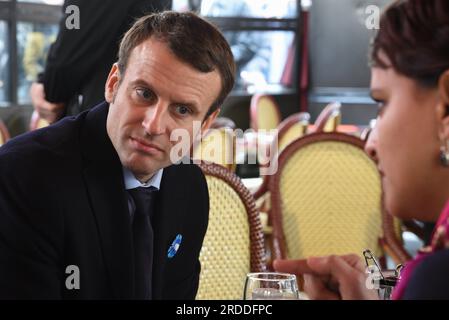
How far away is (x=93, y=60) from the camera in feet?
6.13

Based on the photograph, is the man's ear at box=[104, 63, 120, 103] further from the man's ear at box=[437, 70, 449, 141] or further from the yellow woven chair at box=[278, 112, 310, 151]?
the yellow woven chair at box=[278, 112, 310, 151]

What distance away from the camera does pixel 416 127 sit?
3.11ft

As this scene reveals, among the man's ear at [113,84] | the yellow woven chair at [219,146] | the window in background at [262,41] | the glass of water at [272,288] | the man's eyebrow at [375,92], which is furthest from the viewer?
the window in background at [262,41]

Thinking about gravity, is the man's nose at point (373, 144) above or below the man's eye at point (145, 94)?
above

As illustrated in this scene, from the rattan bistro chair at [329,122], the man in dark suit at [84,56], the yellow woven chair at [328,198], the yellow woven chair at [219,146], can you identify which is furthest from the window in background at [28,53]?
the man in dark suit at [84,56]

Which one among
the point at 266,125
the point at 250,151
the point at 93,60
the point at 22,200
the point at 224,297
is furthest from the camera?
the point at 266,125

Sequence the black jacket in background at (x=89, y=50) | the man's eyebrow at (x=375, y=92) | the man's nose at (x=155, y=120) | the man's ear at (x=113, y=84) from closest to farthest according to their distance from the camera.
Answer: the man's eyebrow at (x=375, y=92) < the man's nose at (x=155, y=120) < the man's ear at (x=113, y=84) < the black jacket in background at (x=89, y=50)

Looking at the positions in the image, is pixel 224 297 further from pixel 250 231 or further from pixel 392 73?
pixel 392 73

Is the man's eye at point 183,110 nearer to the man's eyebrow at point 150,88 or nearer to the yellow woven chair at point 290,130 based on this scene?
the man's eyebrow at point 150,88

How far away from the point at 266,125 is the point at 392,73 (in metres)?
7.39

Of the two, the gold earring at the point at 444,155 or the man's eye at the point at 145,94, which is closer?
the gold earring at the point at 444,155

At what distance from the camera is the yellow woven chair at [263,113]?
8.17 metres

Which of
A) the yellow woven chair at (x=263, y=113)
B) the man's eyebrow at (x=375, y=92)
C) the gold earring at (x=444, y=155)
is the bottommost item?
the yellow woven chair at (x=263, y=113)
